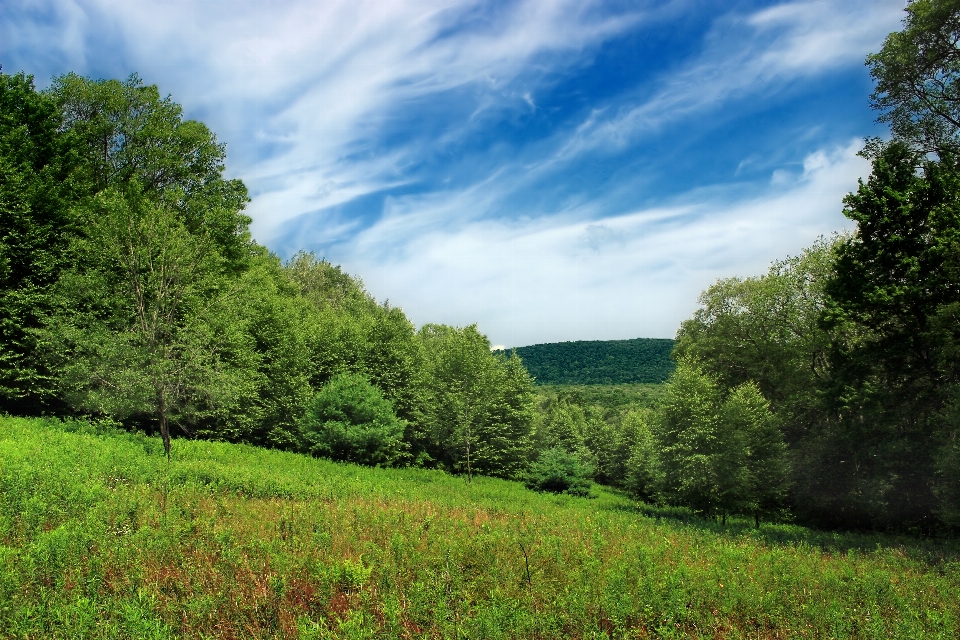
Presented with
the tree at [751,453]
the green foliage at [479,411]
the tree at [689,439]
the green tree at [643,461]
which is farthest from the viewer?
the green foliage at [479,411]

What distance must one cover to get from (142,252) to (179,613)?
15453 mm

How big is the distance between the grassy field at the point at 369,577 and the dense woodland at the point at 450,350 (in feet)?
27.6

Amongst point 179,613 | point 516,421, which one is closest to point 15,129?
point 179,613

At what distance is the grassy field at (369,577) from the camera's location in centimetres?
657

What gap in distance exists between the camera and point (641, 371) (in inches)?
6693

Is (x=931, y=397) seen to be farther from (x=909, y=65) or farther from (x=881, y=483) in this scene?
(x=909, y=65)

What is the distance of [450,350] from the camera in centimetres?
4044

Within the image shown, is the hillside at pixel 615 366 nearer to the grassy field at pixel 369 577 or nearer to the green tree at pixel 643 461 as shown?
the green tree at pixel 643 461

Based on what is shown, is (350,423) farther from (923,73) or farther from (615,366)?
(615,366)

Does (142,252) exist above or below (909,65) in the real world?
below

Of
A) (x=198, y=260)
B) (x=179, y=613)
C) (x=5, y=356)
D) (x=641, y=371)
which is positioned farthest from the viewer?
(x=641, y=371)

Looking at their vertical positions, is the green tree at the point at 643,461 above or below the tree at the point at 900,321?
below

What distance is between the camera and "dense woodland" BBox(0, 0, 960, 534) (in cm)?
1905

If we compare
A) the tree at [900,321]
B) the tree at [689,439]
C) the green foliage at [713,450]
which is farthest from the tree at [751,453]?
the tree at [900,321]
